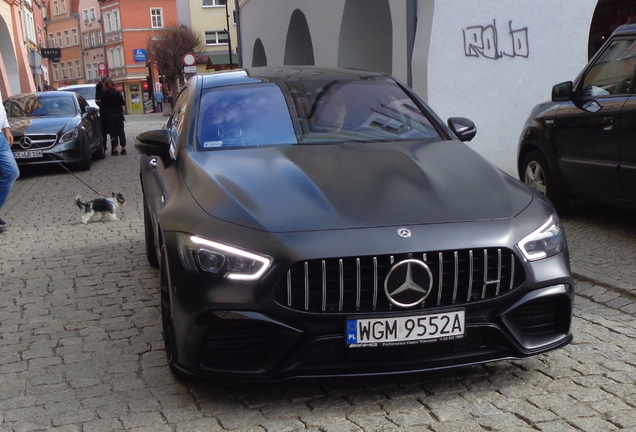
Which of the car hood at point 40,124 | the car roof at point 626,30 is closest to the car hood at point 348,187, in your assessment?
the car roof at point 626,30

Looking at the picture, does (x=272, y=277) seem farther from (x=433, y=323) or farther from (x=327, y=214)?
(x=433, y=323)

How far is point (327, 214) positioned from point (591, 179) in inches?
170

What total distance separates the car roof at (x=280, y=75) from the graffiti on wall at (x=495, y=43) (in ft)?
20.5

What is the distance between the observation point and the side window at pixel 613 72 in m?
6.94

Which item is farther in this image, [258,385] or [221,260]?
[258,385]

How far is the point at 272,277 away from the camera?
136 inches

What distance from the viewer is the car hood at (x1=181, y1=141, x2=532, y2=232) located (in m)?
3.68

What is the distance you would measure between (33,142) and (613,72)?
10.8 metres

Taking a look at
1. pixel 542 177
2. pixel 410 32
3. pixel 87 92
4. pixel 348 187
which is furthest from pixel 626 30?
pixel 87 92

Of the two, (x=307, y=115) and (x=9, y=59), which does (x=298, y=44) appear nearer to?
(x=307, y=115)

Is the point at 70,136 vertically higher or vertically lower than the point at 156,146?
lower

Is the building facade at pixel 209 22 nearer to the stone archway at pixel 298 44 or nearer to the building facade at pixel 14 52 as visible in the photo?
the building facade at pixel 14 52

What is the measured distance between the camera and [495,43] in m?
11.8

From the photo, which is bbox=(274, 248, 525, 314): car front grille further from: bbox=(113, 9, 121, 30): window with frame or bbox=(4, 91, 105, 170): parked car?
bbox=(113, 9, 121, 30): window with frame
